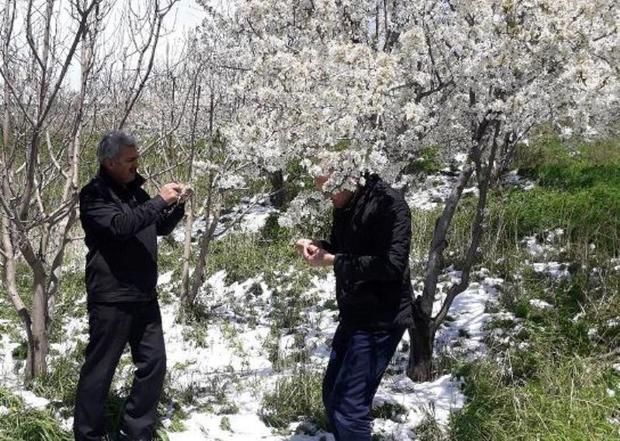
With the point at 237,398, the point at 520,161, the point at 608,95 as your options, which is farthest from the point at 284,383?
the point at 520,161

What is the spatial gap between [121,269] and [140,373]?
2.09 feet

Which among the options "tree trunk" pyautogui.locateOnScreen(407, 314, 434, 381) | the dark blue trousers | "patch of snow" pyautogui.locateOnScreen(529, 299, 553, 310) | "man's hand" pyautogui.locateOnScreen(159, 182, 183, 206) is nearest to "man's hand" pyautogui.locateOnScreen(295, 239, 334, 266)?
the dark blue trousers

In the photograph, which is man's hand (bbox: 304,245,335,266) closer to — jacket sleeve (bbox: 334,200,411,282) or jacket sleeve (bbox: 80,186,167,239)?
jacket sleeve (bbox: 334,200,411,282)

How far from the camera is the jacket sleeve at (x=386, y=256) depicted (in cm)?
299

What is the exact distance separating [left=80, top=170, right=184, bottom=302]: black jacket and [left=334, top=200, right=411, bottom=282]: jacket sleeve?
3.58ft

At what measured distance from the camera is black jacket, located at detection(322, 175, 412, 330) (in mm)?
3008

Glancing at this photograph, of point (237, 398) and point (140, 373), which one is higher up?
point (140, 373)

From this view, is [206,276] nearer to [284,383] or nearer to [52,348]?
[52,348]

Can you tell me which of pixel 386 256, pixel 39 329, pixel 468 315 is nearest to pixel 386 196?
pixel 386 256

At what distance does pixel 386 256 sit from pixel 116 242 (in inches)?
59.0

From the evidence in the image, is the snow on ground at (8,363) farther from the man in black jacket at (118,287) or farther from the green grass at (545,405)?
the green grass at (545,405)

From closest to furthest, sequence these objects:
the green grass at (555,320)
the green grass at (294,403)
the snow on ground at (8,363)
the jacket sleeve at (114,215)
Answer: the jacket sleeve at (114,215) < the green grass at (555,320) < the green grass at (294,403) < the snow on ground at (8,363)

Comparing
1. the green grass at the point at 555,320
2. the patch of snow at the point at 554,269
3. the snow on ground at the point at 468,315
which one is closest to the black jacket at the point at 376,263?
the green grass at the point at 555,320

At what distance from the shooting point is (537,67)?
3818mm
